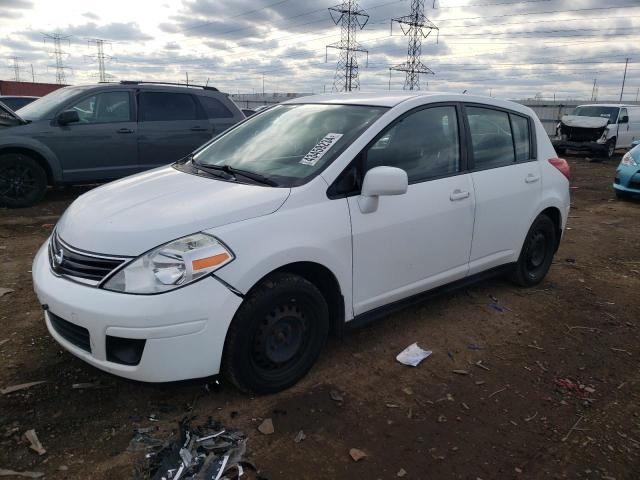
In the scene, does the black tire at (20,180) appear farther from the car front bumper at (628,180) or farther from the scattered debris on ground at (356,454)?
the car front bumper at (628,180)

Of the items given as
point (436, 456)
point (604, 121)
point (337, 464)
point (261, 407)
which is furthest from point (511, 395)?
point (604, 121)

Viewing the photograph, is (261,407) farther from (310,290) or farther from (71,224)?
(71,224)

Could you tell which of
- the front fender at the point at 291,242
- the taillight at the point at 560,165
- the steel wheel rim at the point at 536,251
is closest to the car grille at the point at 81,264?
the front fender at the point at 291,242

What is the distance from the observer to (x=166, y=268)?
101 inches

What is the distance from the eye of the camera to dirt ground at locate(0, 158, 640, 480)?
254 centimetres

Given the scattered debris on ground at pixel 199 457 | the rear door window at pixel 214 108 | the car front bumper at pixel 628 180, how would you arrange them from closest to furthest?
1. the scattered debris on ground at pixel 199 457
2. the rear door window at pixel 214 108
3. the car front bumper at pixel 628 180

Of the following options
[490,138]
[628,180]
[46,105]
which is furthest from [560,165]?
[46,105]

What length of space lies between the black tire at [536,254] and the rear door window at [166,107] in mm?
5987

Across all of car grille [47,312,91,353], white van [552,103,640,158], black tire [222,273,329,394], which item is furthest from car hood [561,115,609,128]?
car grille [47,312,91,353]

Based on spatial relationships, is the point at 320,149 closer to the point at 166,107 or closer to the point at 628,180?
the point at 166,107

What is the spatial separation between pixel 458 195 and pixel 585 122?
1619 centimetres

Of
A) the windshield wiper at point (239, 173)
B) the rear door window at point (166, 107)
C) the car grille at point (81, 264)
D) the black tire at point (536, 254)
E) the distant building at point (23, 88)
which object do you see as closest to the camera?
the car grille at point (81, 264)

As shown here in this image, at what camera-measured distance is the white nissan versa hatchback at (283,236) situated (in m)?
2.58

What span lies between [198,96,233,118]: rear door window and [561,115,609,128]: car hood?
1338 centimetres
